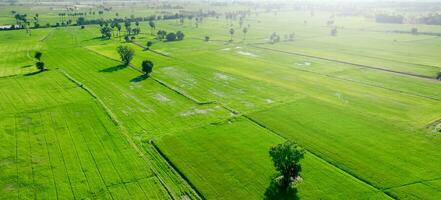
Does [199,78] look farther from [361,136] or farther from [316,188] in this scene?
[316,188]

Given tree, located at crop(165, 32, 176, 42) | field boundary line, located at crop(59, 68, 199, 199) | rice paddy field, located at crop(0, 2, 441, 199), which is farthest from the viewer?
tree, located at crop(165, 32, 176, 42)

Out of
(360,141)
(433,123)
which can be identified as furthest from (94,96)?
(433,123)

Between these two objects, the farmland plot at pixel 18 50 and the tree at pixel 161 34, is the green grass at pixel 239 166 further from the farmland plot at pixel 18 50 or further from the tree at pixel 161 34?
the tree at pixel 161 34

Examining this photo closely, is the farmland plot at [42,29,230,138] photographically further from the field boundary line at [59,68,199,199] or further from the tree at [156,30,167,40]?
the tree at [156,30,167,40]

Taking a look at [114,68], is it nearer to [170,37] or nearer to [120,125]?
[120,125]

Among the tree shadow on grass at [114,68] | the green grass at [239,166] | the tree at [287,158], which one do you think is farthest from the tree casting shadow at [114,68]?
the tree at [287,158]

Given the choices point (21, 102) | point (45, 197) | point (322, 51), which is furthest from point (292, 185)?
point (322, 51)

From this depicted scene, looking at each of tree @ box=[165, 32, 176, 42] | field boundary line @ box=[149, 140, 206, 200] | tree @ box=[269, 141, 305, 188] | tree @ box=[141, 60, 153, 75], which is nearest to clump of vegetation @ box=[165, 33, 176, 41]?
tree @ box=[165, 32, 176, 42]
